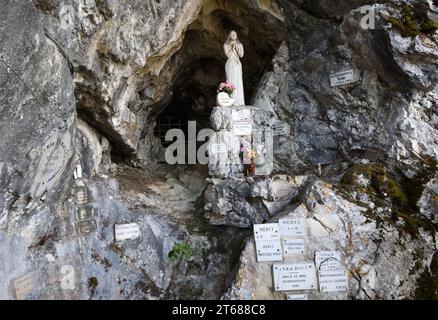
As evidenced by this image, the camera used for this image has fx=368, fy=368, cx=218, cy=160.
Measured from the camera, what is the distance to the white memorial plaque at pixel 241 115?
770 centimetres

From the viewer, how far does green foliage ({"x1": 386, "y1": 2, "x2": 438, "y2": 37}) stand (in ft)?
22.5

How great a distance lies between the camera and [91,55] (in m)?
6.68

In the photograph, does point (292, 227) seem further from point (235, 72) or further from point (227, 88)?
point (235, 72)

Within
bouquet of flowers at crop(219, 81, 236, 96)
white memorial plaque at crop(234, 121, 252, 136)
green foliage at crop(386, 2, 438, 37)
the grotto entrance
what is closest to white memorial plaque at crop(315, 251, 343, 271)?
white memorial plaque at crop(234, 121, 252, 136)

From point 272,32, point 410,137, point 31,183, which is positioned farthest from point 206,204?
point 272,32

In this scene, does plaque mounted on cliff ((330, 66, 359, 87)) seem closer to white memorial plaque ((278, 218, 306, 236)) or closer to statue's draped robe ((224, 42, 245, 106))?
statue's draped robe ((224, 42, 245, 106))

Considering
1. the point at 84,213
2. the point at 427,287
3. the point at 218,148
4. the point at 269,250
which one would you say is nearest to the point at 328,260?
the point at 269,250

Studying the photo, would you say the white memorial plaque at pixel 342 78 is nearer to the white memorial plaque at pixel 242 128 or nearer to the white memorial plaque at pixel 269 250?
the white memorial plaque at pixel 242 128

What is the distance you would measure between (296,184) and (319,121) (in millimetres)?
2109

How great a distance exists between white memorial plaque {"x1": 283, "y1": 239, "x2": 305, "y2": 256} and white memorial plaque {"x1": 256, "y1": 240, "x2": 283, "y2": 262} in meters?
0.10

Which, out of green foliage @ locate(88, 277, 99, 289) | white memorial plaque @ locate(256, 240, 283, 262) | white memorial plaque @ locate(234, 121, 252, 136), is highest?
white memorial plaque @ locate(234, 121, 252, 136)

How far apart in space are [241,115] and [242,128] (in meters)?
0.30
